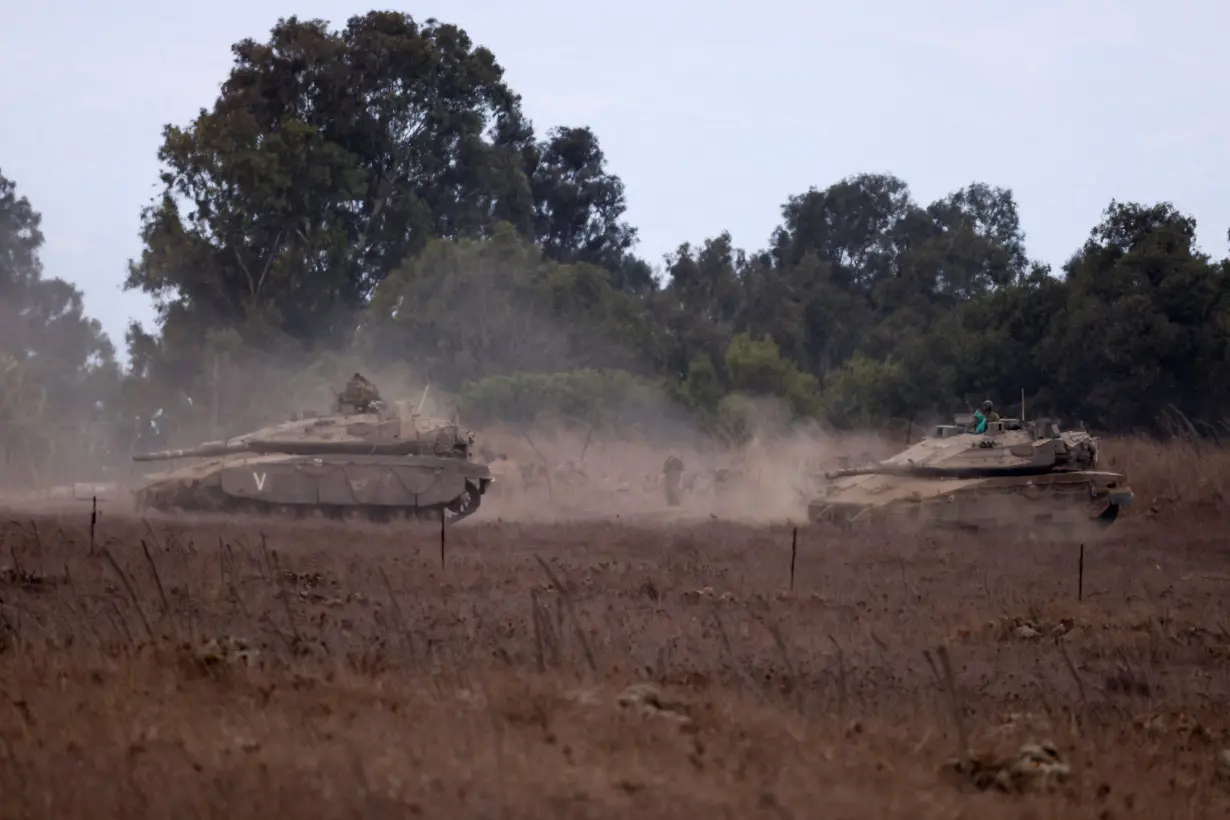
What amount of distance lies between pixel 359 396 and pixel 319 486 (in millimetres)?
2646

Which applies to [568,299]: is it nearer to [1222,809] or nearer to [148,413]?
[148,413]

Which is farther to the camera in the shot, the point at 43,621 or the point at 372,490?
the point at 372,490

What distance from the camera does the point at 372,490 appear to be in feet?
66.1

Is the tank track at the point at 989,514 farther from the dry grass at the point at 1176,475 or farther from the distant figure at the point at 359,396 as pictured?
the distant figure at the point at 359,396

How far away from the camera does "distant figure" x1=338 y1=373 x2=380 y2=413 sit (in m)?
22.2

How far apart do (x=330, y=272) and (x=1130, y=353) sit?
22561mm

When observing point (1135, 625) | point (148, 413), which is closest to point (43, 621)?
point (1135, 625)

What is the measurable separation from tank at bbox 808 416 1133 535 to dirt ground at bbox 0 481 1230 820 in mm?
4713

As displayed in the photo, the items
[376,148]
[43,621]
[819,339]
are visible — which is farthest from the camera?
[819,339]

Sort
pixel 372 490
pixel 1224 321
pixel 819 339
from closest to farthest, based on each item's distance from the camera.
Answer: pixel 372 490
pixel 1224 321
pixel 819 339

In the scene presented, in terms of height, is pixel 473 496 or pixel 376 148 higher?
pixel 376 148

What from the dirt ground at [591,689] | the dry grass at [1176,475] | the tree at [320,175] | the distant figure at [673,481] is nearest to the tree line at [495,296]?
the tree at [320,175]

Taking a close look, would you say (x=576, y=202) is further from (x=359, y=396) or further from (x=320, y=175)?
(x=359, y=396)

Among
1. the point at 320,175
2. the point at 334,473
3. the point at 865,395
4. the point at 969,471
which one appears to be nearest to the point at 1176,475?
the point at 969,471
